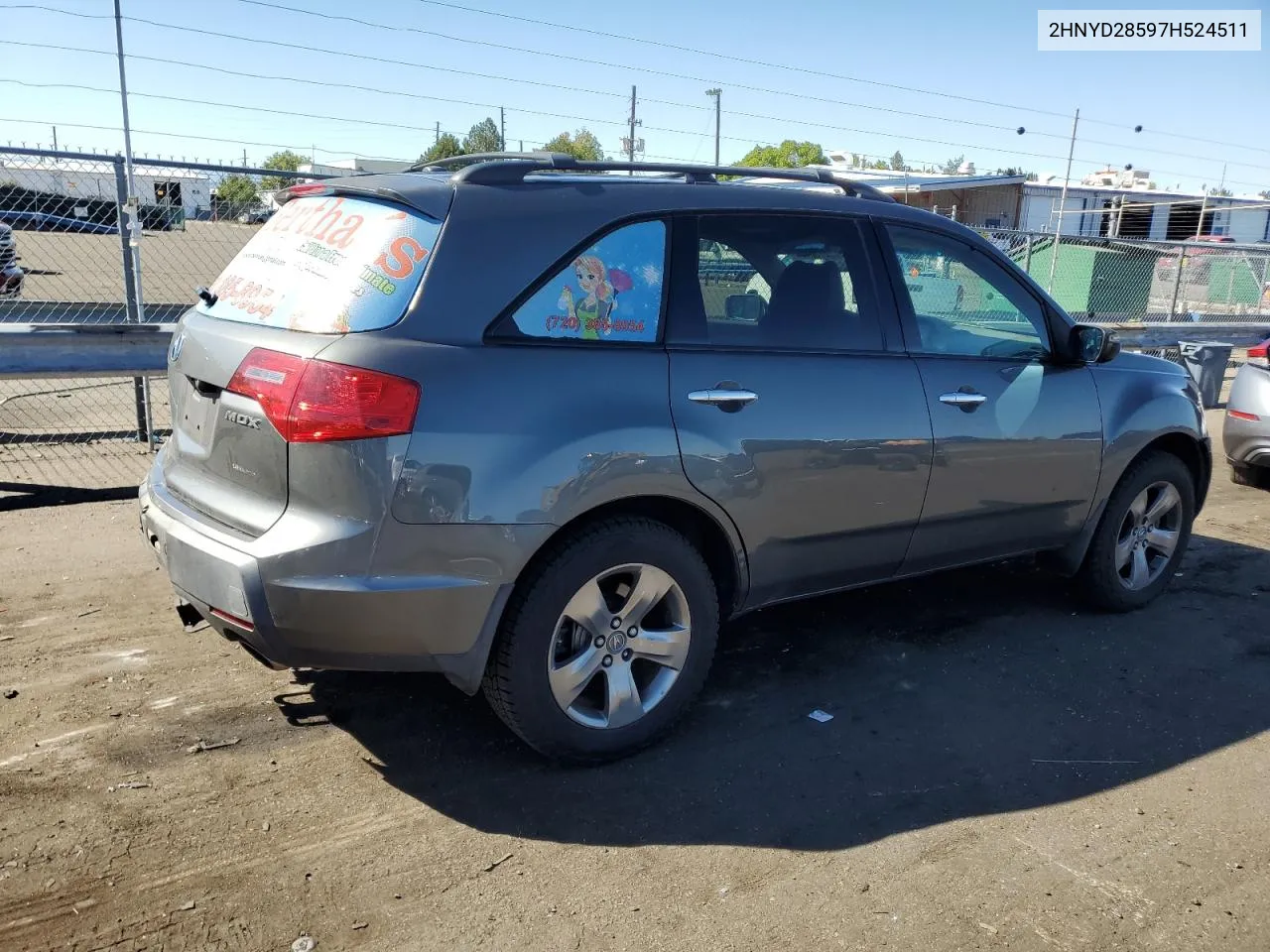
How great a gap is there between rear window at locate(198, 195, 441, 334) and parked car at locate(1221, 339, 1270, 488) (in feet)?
21.2

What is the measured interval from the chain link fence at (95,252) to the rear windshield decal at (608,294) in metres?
3.65

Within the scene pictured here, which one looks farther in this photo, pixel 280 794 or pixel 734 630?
pixel 734 630

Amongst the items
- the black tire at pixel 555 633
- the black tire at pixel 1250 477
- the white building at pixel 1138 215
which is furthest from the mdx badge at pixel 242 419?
the white building at pixel 1138 215

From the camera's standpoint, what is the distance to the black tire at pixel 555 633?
3094mm

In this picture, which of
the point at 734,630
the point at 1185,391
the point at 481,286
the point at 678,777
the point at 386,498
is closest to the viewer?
the point at 386,498

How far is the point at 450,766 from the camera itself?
3.35m

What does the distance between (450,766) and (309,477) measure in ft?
3.67

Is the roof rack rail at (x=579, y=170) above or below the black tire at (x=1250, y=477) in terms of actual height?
above

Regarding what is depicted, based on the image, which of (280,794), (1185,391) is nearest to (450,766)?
(280,794)

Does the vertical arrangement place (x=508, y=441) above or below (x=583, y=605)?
above

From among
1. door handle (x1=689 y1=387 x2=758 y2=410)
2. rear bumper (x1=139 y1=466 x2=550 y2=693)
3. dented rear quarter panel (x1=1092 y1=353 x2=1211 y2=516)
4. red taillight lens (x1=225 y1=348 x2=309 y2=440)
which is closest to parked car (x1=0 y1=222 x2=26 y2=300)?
red taillight lens (x1=225 y1=348 x2=309 y2=440)

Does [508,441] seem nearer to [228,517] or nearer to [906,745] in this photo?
[228,517]

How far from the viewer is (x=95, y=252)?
23.6 ft

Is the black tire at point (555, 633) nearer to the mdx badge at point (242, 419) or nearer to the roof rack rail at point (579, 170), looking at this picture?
the mdx badge at point (242, 419)
